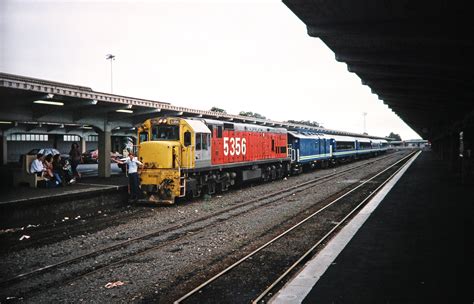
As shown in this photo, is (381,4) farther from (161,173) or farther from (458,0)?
(161,173)

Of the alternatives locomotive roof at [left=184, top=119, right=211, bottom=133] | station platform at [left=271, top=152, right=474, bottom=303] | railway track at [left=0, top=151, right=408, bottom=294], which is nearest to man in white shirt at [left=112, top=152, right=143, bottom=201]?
locomotive roof at [left=184, top=119, right=211, bottom=133]

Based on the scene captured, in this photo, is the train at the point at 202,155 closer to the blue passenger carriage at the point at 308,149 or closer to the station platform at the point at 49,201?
the blue passenger carriage at the point at 308,149

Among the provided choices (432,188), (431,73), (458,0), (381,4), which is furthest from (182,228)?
(432,188)

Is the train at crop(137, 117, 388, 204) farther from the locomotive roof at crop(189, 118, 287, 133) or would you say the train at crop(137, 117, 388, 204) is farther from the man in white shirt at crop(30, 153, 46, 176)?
the man in white shirt at crop(30, 153, 46, 176)

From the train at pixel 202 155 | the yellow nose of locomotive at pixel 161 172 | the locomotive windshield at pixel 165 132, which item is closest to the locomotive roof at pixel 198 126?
the train at pixel 202 155

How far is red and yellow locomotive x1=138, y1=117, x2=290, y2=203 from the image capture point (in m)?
15.4

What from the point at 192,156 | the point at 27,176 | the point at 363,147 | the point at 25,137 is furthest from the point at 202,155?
the point at 363,147

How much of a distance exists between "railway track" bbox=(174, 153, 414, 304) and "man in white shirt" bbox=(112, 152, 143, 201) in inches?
279

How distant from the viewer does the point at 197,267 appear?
806cm

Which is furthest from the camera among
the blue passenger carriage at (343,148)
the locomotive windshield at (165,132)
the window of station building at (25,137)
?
the window of station building at (25,137)

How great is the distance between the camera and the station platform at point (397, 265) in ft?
20.3

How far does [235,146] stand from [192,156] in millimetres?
4779

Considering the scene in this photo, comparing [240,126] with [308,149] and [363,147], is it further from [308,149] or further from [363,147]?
[363,147]

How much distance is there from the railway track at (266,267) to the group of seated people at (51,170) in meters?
10.7
